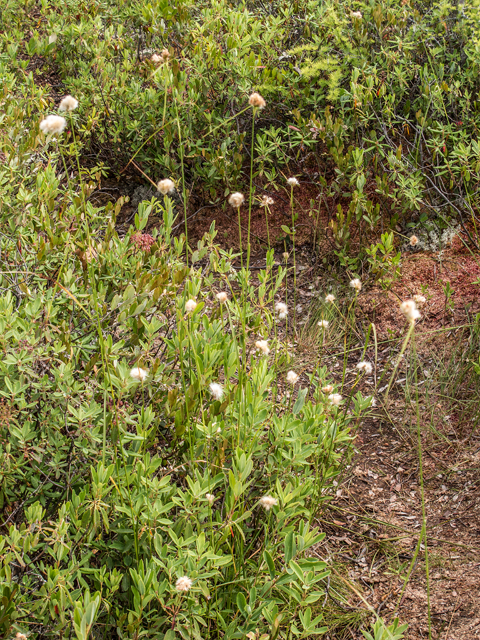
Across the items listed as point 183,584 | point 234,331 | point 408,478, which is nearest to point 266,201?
point 234,331

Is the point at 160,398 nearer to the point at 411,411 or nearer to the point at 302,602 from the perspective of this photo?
the point at 302,602

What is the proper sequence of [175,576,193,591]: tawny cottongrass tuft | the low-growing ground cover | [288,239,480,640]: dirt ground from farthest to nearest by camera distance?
1. [288,239,480,640]: dirt ground
2. the low-growing ground cover
3. [175,576,193,591]: tawny cottongrass tuft

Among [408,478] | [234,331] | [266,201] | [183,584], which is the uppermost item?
[266,201]

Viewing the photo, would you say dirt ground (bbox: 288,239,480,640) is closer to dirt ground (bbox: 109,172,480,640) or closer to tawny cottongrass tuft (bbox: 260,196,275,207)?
dirt ground (bbox: 109,172,480,640)

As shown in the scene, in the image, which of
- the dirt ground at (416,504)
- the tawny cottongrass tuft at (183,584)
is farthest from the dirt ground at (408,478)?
the tawny cottongrass tuft at (183,584)

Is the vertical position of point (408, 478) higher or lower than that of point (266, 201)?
lower

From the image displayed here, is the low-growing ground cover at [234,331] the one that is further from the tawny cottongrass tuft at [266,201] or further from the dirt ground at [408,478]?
the tawny cottongrass tuft at [266,201]

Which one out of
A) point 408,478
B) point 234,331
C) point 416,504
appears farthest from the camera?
point 408,478

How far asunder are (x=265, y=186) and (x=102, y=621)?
314 cm

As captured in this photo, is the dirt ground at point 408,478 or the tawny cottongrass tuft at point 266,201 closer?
the dirt ground at point 408,478

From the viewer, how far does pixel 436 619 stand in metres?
2.10

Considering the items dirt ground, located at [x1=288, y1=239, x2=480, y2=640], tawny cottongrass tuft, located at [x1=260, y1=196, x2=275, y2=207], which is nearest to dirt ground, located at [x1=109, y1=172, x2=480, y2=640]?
A: dirt ground, located at [x1=288, y1=239, x2=480, y2=640]

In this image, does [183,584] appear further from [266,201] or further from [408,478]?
[408,478]

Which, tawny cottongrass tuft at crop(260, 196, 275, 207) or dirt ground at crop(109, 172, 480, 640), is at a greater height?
tawny cottongrass tuft at crop(260, 196, 275, 207)
